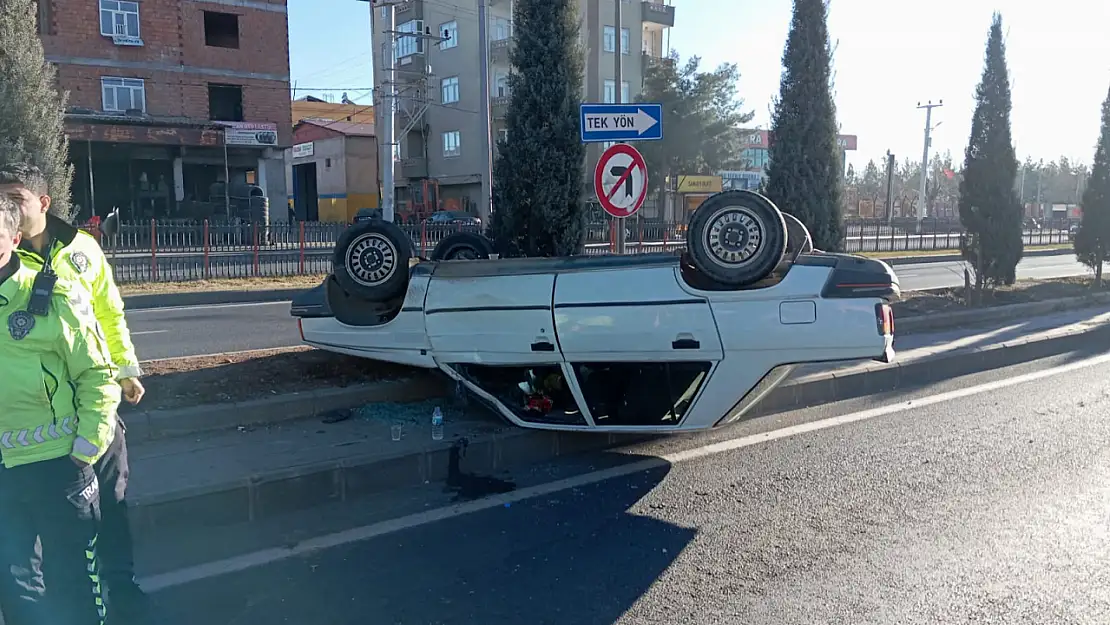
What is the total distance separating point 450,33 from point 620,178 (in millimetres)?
44948

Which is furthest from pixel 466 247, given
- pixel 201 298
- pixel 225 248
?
pixel 225 248

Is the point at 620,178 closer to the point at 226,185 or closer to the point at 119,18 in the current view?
→ the point at 226,185

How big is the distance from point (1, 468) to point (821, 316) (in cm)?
417

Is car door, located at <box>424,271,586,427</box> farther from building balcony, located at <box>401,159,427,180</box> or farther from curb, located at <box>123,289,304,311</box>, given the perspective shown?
building balcony, located at <box>401,159,427,180</box>

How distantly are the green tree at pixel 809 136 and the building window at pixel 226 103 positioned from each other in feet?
103

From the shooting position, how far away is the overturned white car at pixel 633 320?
5094mm

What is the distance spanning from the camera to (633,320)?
5359mm

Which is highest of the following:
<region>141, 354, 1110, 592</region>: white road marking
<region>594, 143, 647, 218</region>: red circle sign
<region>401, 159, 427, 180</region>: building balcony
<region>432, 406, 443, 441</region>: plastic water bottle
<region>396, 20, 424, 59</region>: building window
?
<region>396, 20, 424, 59</region>: building window

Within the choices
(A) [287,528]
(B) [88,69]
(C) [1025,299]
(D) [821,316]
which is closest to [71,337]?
(A) [287,528]

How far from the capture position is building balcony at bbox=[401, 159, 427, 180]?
2117 inches

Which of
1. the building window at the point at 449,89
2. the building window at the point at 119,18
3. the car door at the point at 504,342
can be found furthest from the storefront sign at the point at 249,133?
the car door at the point at 504,342

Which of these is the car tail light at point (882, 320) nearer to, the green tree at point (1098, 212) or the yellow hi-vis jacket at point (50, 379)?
the yellow hi-vis jacket at point (50, 379)

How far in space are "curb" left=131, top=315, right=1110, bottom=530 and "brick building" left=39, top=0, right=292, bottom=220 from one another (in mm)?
27286

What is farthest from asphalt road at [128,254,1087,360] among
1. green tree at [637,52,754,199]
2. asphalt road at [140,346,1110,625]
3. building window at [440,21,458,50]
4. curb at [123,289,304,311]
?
building window at [440,21,458,50]
